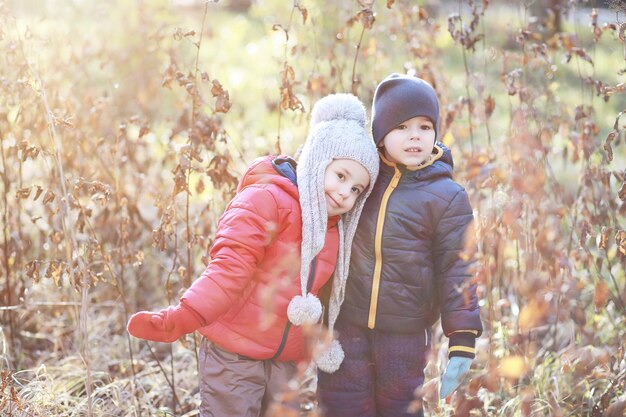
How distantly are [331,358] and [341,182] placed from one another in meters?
0.71

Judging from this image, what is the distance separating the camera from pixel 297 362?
2939 millimetres

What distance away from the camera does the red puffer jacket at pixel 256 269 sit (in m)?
2.57

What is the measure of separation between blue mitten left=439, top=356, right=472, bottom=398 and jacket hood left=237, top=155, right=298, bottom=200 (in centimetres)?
83

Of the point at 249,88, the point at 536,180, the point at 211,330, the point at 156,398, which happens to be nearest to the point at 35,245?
the point at 156,398

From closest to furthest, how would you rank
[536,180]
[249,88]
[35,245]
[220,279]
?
[536,180]
[220,279]
[35,245]
[249,88]

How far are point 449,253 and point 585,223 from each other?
2.64 feet

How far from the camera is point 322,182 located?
273 cm

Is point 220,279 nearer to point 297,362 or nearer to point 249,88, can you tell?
point 297,362

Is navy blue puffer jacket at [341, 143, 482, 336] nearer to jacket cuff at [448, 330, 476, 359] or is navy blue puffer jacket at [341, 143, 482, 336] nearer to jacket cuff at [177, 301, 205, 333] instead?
jacket cuff at [448, 330, 476, 359]

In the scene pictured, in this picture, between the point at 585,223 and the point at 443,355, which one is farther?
the point at 443,355

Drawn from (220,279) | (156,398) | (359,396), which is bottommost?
(156,398)

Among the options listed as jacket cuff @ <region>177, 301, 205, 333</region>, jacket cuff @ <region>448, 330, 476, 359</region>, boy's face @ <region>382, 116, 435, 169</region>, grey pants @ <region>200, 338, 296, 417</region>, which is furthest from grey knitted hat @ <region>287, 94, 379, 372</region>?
jacket cuff @ <region>448, 330, 476, 359</region>

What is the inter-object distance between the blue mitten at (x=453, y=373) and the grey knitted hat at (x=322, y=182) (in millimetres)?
440

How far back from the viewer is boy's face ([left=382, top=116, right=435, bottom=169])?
9.36ft
